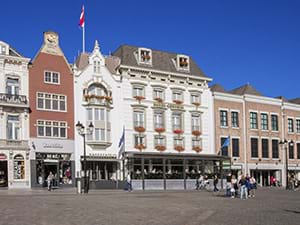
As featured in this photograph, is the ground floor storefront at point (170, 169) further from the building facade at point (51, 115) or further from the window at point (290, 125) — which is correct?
the window at point (290, 125)

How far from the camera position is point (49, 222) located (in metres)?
16.2

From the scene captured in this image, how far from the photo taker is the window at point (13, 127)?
43.7 metres

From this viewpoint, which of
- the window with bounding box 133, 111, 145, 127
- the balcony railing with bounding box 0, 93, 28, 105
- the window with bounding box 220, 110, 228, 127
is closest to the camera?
the balcony railing with bounding box 0, 93, 28, 105

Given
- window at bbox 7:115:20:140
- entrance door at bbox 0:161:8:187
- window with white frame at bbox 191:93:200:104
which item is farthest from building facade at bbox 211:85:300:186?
entrance door at bbox 0:161:8:187

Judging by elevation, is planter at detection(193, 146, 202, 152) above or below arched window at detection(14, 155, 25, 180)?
above

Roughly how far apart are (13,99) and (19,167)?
19.7 ft

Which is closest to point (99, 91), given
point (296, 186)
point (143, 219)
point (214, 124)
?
point (214, 124)

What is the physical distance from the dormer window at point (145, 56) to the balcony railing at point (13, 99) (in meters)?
13.9

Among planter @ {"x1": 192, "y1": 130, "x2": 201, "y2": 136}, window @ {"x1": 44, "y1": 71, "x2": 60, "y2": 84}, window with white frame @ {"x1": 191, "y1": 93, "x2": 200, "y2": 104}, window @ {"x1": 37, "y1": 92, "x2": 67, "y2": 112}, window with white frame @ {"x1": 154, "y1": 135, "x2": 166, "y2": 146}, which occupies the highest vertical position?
window @ {"x1": 44, "y1": 71, "x2": 60, "y2": 84}

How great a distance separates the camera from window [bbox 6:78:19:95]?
44.0m

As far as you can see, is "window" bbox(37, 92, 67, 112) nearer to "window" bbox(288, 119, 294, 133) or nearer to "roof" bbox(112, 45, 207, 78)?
"roof" bbox(112, 45, 207, 78)

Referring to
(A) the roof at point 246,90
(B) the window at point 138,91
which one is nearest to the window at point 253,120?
(A) the roof at point 246,90

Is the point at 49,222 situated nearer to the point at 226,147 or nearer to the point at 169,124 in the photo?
the point at 169,124

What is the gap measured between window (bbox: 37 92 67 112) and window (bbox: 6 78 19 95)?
6.75 ft
